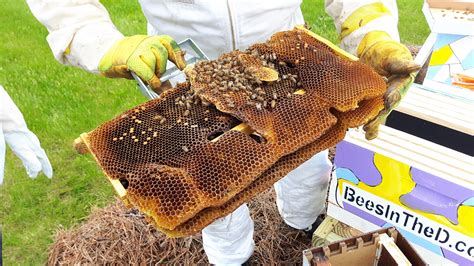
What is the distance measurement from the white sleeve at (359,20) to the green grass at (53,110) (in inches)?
74.3

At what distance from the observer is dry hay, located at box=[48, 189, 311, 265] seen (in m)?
2.46

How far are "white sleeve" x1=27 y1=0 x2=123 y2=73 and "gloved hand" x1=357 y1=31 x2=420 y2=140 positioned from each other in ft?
3.56

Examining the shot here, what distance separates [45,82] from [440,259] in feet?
12.1

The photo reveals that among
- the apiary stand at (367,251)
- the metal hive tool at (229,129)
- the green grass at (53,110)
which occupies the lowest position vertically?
the green grass at (53,110)

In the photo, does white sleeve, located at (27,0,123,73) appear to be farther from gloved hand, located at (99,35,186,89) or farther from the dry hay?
the dry hay

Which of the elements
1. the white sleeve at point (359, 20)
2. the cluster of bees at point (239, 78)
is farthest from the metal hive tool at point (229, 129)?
the white sleeve at point (359, 20)

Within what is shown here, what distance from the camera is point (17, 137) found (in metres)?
2.09

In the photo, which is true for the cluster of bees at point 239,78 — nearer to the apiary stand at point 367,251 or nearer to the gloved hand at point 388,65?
the gloved hand at point 388,65

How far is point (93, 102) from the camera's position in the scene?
4023mm

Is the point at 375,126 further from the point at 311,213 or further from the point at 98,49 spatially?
the point at 98,49

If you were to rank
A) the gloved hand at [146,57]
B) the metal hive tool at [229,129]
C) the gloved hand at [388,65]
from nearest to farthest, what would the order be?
the metal hive tool at [229,129] < the gloved hand at [388,65] < the gloved hand at [146,57]

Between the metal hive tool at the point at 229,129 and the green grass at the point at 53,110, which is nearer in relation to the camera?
the metal hive tool at the point at 229,129

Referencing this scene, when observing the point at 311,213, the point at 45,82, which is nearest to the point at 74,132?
the point at 45,82

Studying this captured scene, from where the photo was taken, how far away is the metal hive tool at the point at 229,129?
4.40 feet
